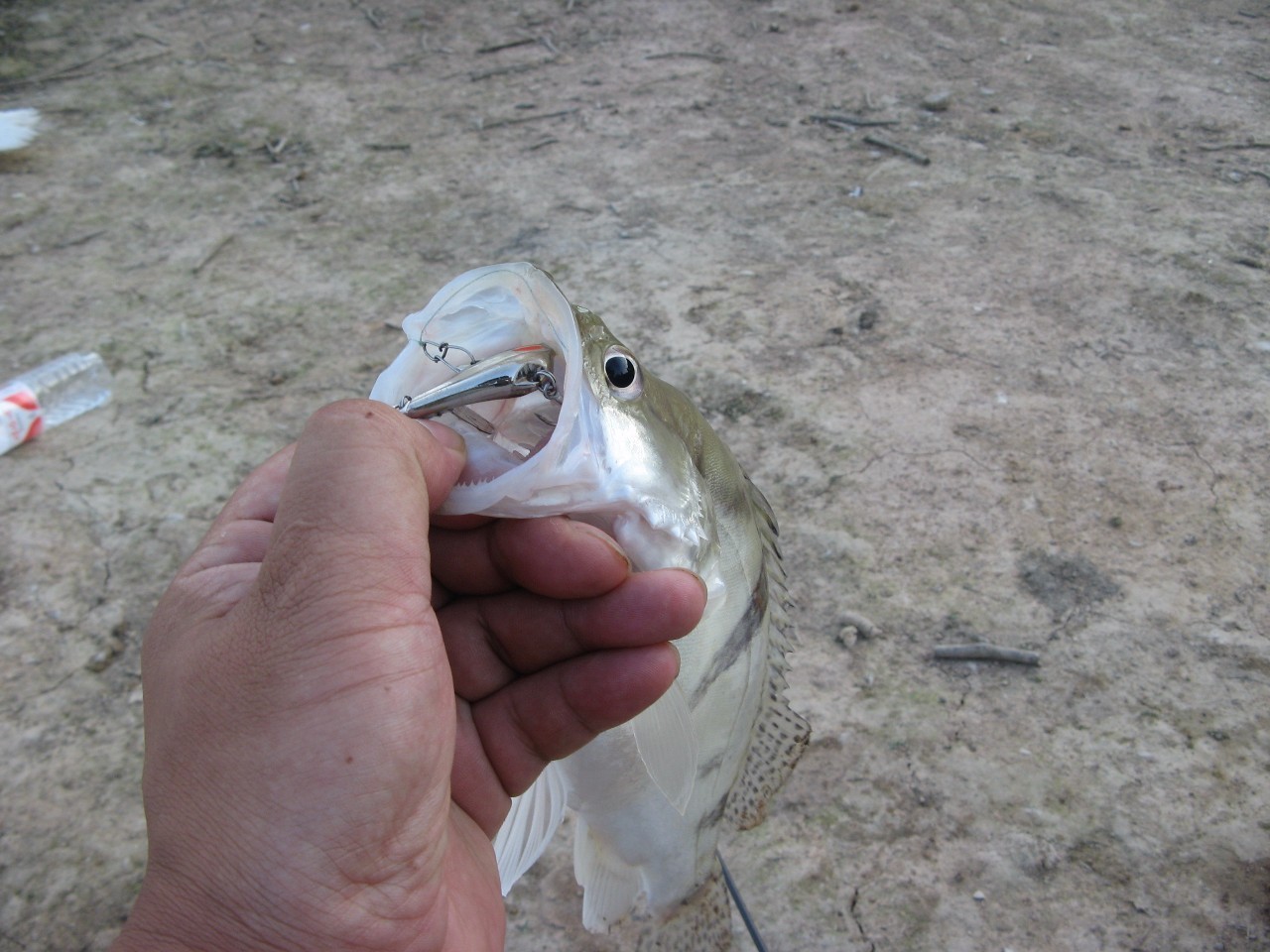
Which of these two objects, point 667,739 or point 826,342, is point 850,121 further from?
point 667,739

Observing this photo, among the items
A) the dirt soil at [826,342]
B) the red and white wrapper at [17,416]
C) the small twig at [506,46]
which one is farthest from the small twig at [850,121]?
the red and white wrapper at [17,416]

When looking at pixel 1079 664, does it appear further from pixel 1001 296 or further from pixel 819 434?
pixel 1001 296

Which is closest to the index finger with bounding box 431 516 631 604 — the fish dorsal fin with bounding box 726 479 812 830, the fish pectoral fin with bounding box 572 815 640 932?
the fish dorsal fin with bounding box 726 479 812 830

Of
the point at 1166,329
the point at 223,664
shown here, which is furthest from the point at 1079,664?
the point at 223,664

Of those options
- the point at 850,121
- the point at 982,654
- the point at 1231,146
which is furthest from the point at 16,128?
the point at 1231,146

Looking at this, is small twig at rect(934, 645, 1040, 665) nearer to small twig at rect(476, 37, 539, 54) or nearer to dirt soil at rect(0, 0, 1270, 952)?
dirt soil at rect(0, 0, 1270, 952)

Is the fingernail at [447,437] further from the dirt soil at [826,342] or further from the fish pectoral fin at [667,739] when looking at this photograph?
the dirt soil at [826,342]
